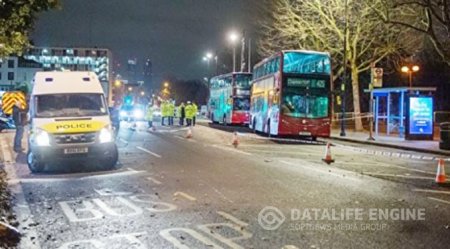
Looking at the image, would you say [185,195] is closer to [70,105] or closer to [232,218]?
[232,218]

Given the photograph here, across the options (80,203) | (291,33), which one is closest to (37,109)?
(80,203)

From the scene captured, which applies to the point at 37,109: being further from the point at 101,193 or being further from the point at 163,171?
the point at 101,193

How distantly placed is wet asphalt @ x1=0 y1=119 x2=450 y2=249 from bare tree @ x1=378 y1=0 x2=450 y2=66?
12680mm

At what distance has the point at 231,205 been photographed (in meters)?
10.4

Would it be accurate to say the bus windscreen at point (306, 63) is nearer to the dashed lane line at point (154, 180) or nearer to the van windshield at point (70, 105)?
the van windshield at point (70, 105)

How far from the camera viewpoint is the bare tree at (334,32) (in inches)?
1579

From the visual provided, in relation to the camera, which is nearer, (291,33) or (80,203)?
(80,203)

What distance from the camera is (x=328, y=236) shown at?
26.5 feet

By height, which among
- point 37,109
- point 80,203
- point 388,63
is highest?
point 388,63

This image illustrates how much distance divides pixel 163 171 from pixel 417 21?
23.7 meters

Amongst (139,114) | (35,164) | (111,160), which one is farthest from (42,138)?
(139,114)

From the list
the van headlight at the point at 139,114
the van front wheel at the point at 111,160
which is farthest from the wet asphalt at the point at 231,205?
the van headlight at the point at 139,114

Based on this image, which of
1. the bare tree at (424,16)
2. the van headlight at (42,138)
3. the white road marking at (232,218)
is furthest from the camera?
the bare tree at (424,16)

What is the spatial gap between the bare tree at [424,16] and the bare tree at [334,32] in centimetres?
293
